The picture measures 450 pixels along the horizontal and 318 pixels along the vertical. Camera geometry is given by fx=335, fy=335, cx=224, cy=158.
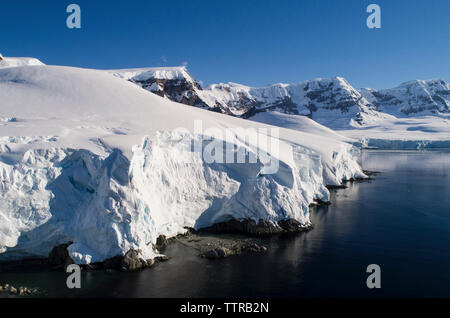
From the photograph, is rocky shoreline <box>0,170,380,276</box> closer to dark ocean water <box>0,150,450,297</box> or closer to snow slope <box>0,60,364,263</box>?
snow slope <box>0,60,364,263</box>

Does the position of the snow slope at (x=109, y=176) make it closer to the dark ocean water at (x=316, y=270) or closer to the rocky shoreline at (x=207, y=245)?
the rocky shoreline at (x=207, y=245)

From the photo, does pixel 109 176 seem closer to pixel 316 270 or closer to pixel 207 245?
pixel 207 245

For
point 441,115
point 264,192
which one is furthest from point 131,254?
point 441,115

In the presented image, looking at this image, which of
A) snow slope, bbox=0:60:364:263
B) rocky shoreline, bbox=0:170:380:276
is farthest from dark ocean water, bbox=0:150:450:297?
snow slope, bbox=0:60:364:263

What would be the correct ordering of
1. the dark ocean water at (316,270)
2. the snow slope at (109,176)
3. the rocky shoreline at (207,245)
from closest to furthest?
the dark ocean water at (316,270), the rocky shoreline at (207,245), the snow slope at (109,176)

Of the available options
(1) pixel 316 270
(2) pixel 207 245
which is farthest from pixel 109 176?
(1) pixel 316 270

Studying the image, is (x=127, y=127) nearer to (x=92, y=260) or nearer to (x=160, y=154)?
(x=160, y=154)

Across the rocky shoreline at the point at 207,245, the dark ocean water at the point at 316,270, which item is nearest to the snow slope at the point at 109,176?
the rocky shoreline at the point at 207,245
